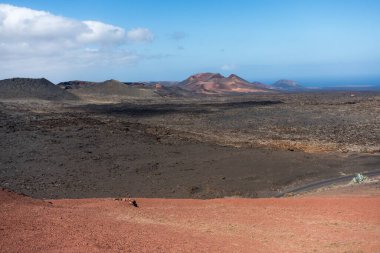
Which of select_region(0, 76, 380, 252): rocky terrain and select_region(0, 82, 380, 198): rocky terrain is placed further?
select_region(0, 82, 380, 198): rocky terrain

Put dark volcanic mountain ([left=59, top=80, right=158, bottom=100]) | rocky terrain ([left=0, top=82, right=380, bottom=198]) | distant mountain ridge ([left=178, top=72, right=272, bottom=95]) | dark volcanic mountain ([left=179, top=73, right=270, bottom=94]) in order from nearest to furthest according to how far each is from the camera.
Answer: rocky terrain ([left=0, top=82, right=380, bottom=198]), dark volcanic mountain ([left=59, top=80, right=158, bottom=100]), distant mountain ridge ([left=178, top=72, right=272, bottom=95]), dark volcanic mountain ([left=179, top=73, right=270, bottom=94])

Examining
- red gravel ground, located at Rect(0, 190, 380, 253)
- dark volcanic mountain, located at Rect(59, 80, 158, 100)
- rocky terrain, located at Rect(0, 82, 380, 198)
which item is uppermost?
dark volcanic mountain, located at Rect(59, 80, 158, 100)

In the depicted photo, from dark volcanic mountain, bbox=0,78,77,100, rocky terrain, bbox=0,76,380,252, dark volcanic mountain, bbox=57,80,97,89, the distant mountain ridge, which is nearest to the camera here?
rocky terrain, bbox=0,76,380,252

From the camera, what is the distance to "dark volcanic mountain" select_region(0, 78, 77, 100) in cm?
5856

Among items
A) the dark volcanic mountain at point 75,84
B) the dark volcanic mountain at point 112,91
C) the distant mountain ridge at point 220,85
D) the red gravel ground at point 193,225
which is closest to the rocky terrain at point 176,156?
the red gravel ground at point 193,225

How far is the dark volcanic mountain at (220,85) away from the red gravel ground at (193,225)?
8945 cm

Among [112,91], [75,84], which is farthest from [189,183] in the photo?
[75,84]

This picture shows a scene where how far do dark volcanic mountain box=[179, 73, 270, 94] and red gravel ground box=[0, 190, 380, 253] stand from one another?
89453 millimetres

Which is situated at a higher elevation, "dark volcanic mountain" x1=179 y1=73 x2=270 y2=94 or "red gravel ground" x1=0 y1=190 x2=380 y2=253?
"dark volcanic mountain" x1=179 y1=73 x2=270 y2=94

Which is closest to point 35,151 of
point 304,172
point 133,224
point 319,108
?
point 304,172

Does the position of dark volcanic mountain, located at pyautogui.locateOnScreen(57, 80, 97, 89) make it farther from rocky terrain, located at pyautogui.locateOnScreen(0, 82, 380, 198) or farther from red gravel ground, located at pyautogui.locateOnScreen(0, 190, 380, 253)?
red gravel ground, located at pyautogui.locateOnScreen(0, 190, 380, 253)

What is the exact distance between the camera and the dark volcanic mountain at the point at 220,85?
10700 centimetres

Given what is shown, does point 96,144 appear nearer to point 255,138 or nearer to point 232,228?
point 255,138

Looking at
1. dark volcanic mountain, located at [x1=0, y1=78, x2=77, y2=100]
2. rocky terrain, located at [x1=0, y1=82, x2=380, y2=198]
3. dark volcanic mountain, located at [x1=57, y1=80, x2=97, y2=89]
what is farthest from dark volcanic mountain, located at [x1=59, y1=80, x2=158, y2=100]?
rocky terrain, located at [x1=0, y1=82, x2=380, y2=198]
